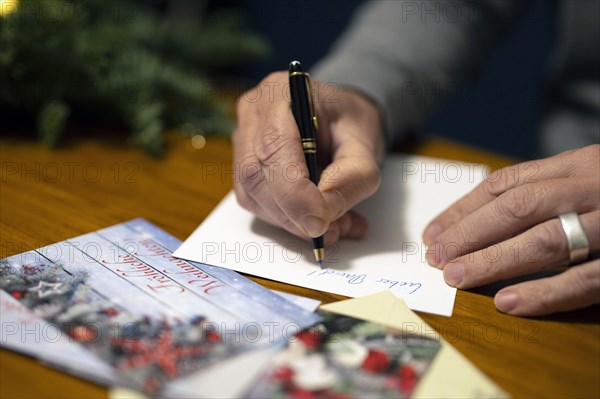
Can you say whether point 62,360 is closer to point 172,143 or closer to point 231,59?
point 172,143

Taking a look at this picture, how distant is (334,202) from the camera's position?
0.54 meters

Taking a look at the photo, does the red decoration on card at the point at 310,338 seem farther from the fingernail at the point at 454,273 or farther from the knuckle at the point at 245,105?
the knuckle at the point at 245,105

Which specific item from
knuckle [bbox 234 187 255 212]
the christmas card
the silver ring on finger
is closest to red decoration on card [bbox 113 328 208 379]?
the christmas card

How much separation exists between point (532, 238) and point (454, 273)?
0.08 meters

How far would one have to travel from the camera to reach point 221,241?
1.87 feet

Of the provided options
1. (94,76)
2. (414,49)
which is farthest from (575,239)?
(94,76)

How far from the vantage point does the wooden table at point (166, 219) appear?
404 millimetres

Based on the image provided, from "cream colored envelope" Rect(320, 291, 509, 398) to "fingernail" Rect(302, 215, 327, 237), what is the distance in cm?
8

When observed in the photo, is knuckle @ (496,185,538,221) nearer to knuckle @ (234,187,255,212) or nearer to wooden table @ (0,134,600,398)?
wooden table @ (0,134,600,398)

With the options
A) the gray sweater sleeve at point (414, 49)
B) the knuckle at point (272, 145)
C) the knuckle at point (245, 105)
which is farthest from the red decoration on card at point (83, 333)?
the gray sweater sleeve at point (414, 49)

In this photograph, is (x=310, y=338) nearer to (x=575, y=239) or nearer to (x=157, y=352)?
(x=157, y=352)

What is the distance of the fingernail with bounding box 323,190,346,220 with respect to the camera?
0.53m

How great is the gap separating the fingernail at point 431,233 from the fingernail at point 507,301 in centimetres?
11

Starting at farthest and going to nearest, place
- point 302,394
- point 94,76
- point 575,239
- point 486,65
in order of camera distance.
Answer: point 486,65, point 94,76, point 575,239, point 302,394
